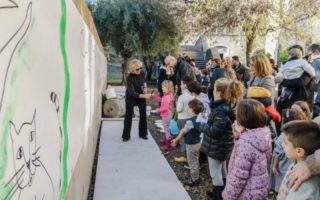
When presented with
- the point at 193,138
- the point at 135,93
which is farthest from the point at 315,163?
the point at 135,93

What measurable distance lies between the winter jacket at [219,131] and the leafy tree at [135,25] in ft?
51.6

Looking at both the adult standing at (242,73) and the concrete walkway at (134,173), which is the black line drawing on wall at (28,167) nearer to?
the concrete walkway at (134,173)

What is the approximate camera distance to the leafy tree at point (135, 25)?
19906 millimetres

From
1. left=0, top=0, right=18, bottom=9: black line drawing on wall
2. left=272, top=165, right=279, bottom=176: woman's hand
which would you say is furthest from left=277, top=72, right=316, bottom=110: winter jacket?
left=0, top=0, right=18, bottom=9: black line drawing on wall

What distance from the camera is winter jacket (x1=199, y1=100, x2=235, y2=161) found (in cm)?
436

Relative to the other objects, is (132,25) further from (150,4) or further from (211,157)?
(211,157)

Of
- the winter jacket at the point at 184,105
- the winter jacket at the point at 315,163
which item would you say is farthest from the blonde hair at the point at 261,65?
the winter jacket at the point at 315,163

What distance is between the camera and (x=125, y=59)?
21234 millimetres

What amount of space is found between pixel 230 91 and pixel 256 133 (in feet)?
3.71

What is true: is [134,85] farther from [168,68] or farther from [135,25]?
[135,25]

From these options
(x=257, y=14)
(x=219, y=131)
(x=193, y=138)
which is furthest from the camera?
(x=257, y=14)

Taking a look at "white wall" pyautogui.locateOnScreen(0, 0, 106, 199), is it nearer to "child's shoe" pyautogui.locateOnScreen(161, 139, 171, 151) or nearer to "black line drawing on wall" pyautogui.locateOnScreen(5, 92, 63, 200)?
"black line drawing on wall" pyautogui.locateOnScreen(5, 92, 63, 200)

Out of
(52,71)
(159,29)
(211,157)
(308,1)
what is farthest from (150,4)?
(52,71)

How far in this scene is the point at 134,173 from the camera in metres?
5.75
